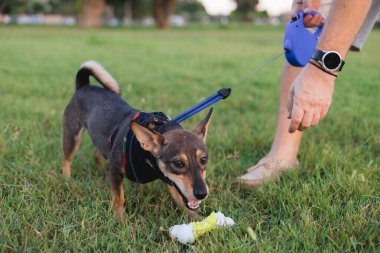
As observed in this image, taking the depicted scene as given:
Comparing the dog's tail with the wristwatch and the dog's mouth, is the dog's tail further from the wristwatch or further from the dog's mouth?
the wristwatch

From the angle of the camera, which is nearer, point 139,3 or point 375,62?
point 375,62

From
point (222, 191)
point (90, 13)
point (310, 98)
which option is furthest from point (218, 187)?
point (90, 13)

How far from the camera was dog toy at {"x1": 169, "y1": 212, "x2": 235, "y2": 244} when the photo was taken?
222cm

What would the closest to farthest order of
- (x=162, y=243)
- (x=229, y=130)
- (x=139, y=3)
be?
(x=162, y=243), (x=229, y=130), (x=139, y=3)

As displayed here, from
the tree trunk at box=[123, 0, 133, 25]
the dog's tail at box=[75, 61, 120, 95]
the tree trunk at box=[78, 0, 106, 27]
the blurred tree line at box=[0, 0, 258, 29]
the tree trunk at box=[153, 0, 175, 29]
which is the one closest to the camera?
the dog's tail at box=[75, 61, 120, 95]

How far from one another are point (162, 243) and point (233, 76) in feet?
19.4

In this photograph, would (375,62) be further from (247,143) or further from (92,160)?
(92,160)

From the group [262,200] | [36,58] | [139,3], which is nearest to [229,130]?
[262,200]

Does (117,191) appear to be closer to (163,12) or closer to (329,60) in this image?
(329,60)

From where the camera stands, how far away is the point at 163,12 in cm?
3850

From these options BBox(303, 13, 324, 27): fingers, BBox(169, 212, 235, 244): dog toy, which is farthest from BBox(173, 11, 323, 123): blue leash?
BBox(169, 212, 235, 244): dog toy

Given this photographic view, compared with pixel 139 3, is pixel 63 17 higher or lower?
lower

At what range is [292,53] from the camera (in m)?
2.64

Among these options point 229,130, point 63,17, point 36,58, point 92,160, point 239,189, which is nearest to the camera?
point 239,189
